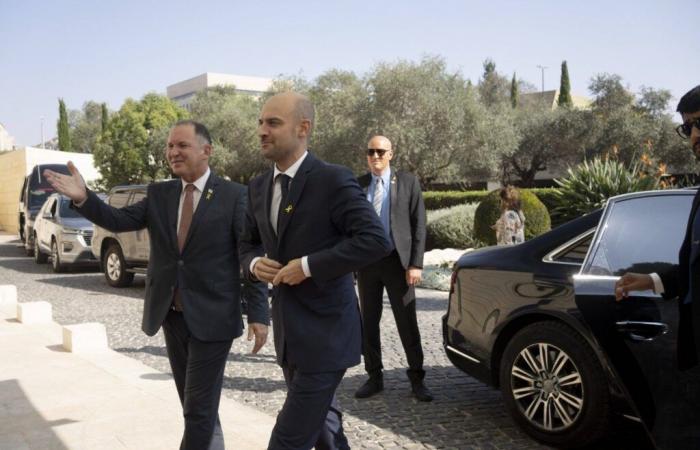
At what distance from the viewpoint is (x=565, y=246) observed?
175 inches

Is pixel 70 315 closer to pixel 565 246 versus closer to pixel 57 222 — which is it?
pixel 57 222

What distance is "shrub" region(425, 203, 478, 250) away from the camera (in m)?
19.3

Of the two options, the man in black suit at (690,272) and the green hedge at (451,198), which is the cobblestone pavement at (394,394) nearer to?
the man in black suit at (690,272)

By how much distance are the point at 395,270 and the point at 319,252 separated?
2.71 meters

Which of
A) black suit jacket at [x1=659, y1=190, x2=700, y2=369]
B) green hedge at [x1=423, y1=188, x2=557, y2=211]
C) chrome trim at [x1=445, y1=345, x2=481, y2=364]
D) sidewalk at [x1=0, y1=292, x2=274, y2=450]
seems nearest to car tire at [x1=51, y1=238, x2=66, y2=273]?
sidewalk at [x1=0, y1=292, x2=274, y2=450]

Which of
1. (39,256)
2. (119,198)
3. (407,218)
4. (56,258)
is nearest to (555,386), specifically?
(407,218)

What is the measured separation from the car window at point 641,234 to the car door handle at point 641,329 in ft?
2.09

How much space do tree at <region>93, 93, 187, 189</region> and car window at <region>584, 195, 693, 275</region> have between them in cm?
4573

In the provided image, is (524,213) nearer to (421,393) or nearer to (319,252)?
(421,393)

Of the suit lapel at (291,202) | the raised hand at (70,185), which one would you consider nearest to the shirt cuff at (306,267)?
the suit lapel at (291,202)

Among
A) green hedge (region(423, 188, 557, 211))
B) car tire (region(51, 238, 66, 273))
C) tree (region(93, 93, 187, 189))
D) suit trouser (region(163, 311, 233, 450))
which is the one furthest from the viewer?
tree (region(93, 93, 187, 189))

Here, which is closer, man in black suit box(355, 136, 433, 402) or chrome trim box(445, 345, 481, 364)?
chrome trim box(445, 345, 481, 364)

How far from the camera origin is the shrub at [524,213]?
15.2 m

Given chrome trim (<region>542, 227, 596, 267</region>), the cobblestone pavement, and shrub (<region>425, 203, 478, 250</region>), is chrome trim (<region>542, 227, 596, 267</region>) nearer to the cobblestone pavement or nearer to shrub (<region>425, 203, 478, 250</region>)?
the cobblestone pavement
